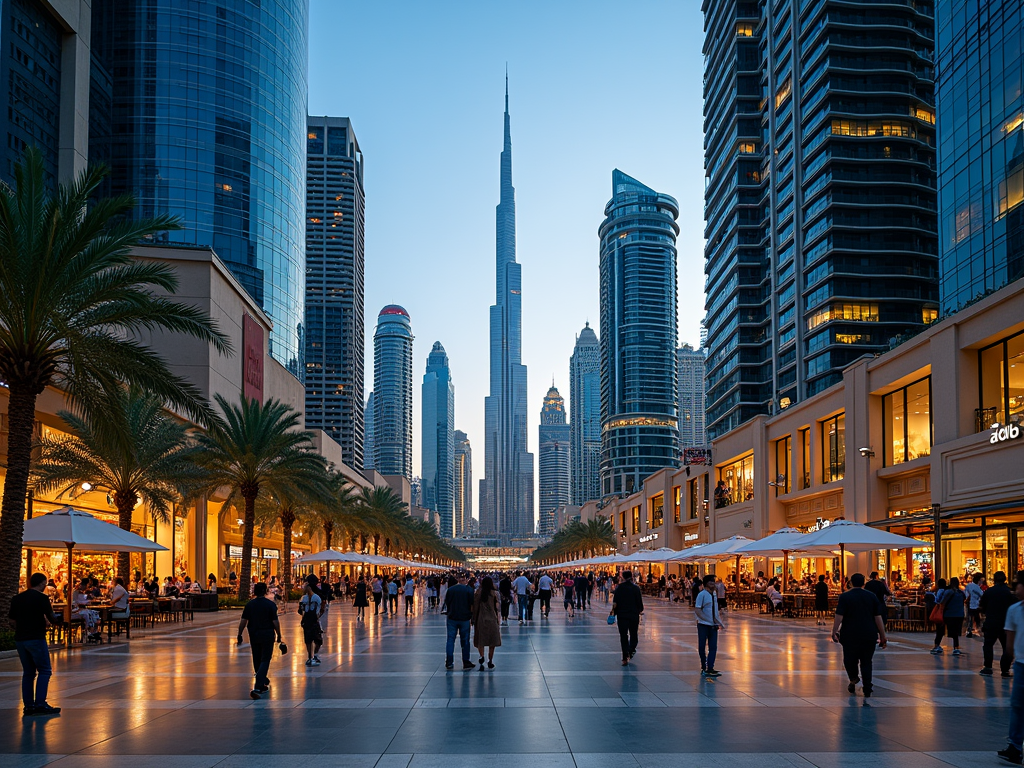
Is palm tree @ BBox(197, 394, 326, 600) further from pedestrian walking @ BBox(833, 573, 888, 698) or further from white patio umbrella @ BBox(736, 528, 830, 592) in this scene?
pedestrian walking @ BBox(833, 573, 888, 698)

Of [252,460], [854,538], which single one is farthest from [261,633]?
[252,460]

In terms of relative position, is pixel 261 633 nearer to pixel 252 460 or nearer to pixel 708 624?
pixel 708 624

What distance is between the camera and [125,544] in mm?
22828

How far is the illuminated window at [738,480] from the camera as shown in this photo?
55031 millimetres

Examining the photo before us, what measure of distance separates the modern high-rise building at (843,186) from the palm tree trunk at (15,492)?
219 ft

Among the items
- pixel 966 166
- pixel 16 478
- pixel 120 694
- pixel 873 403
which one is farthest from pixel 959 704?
pixel 966 166

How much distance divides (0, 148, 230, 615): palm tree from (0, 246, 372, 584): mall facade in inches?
435

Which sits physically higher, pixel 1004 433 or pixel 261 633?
pixel 1004 433

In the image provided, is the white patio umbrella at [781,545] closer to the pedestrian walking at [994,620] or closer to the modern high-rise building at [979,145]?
the pedestrian walking at [994,620]

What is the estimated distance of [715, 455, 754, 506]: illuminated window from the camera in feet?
181

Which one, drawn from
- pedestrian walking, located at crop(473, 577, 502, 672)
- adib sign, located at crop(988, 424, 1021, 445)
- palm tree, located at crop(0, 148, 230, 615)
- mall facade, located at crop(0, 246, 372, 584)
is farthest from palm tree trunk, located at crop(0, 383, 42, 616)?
adib sign, located at crop(988, 424, 1021, 445)

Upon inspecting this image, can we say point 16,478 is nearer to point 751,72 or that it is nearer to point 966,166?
point 966,166

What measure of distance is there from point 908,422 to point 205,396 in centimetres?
3536

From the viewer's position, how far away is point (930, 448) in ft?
105
